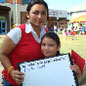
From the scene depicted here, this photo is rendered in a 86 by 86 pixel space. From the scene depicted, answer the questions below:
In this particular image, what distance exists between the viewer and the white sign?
1.79 m

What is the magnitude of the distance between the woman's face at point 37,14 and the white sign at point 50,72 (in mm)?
404

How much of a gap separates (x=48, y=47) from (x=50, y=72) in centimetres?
26

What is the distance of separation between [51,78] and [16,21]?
95.0 ft

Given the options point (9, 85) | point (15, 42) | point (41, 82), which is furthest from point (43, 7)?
point (9, 85)

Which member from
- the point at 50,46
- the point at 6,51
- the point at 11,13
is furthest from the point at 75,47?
the point at 11,13

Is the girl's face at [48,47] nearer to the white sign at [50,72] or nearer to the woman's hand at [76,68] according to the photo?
the white sign at [50,72]

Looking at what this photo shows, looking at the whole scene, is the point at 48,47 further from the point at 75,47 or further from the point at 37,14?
the point at 75,47

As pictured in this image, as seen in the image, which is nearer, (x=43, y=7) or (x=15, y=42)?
(x=15, y=42)

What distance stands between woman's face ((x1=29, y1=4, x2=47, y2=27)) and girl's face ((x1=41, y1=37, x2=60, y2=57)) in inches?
7.2

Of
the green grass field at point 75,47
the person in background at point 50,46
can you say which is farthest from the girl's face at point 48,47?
the green grass field at point 75,47

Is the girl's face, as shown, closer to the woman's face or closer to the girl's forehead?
the woman's face

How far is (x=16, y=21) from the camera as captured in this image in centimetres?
3028

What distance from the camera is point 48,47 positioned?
1977 millimetres

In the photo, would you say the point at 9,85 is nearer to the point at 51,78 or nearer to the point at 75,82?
the point at 51,78
